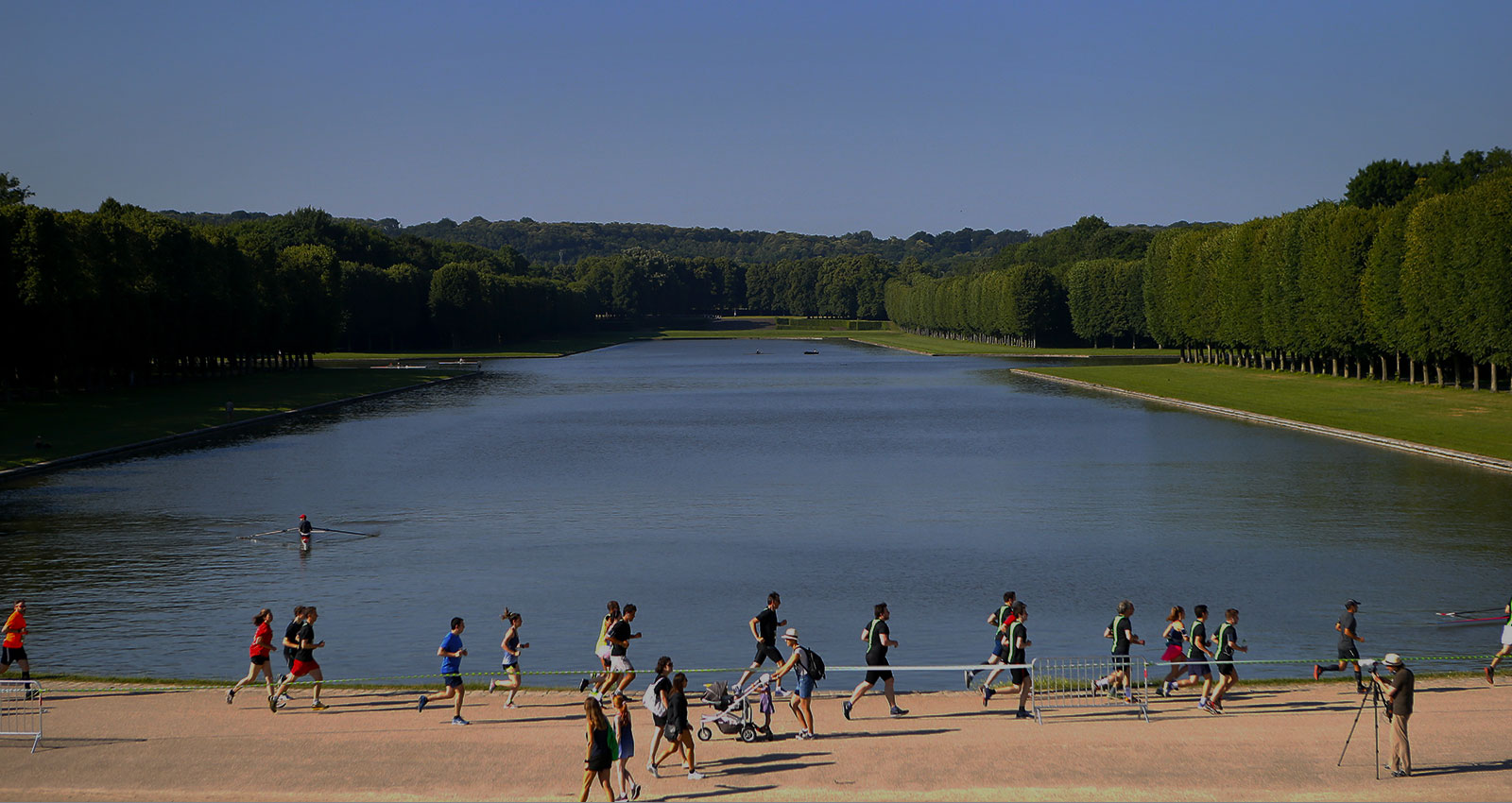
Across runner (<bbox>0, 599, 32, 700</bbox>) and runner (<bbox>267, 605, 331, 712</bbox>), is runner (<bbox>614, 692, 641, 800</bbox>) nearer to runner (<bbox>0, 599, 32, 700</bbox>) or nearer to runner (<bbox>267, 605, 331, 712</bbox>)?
runner (<bbox>267, 605, 331, 712</bbox>)

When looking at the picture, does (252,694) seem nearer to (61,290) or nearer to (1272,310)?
(61,290)

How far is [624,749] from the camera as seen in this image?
1603 cm

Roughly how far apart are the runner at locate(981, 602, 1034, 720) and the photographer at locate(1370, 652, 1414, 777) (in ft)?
15.2

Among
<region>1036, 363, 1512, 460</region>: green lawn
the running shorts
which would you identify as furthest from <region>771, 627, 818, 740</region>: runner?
<region>1036, 363, 1512, 460</region>: green lawn

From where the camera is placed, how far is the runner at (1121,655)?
64.0ft

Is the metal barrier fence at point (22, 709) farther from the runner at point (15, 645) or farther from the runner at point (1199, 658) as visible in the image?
the runner at point (1199, 658)

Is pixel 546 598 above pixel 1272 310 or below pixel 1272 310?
below

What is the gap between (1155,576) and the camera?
96.1 ft

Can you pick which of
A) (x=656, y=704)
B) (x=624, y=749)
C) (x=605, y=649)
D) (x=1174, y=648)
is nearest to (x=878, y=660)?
(x=656, y=704)

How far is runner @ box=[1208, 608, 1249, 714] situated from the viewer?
19016 millimetres

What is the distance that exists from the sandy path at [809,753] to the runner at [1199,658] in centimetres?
43

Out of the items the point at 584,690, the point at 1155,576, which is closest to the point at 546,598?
the point at 584,690

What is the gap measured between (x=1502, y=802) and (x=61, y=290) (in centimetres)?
8106

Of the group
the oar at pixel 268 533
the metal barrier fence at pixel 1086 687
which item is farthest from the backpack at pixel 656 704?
the oar at pixel 268 533
